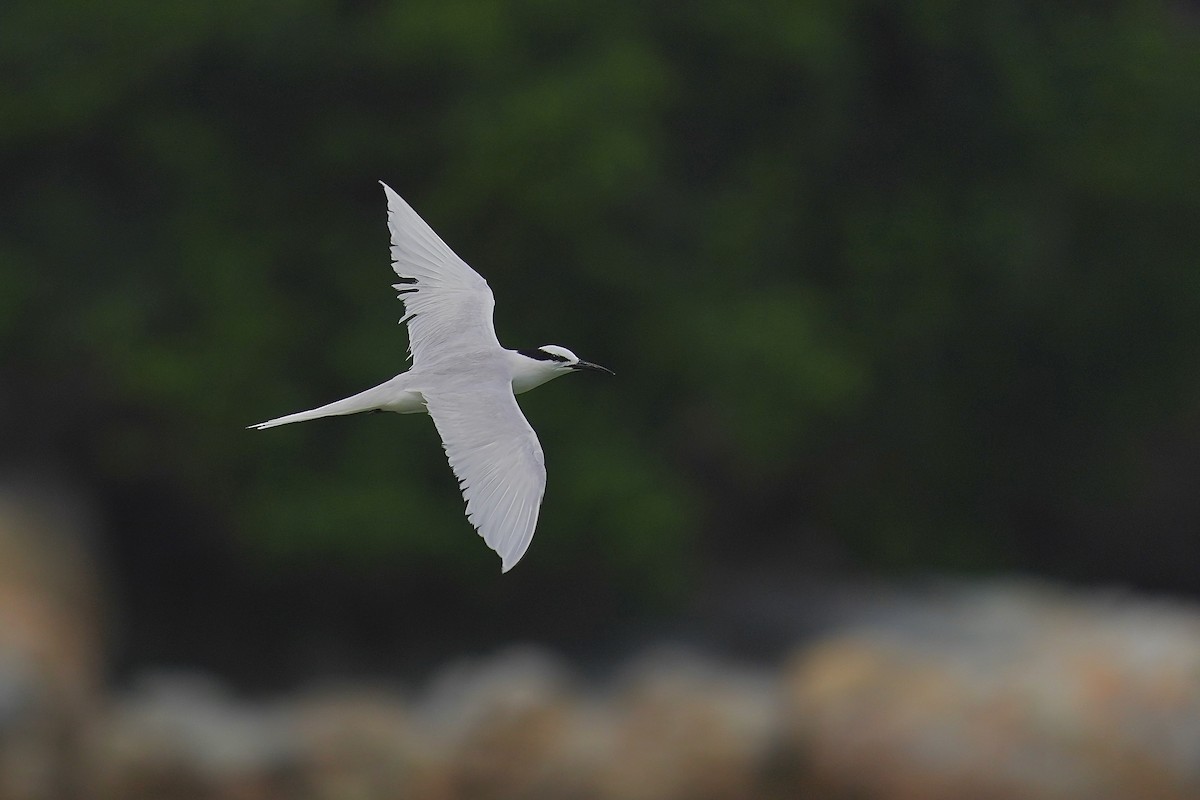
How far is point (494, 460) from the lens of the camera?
253 inches

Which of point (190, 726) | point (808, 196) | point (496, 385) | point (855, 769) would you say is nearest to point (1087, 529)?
point (808, 196)

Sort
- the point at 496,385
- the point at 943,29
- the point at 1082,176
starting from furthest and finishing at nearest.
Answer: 1. the point at 1082,176
2. the point at 943,29
3. the point at 496,385

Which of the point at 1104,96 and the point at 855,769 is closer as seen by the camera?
the point at 855,769

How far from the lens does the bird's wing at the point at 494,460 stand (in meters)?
6.00

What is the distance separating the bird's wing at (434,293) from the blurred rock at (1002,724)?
254 inches

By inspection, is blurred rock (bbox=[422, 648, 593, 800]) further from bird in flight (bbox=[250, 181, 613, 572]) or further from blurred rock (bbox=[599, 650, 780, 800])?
bird in flight (bbox=[250, 181, 613, 572])

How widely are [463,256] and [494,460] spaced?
22.4 feet

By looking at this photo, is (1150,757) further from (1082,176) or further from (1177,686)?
(1082,176)

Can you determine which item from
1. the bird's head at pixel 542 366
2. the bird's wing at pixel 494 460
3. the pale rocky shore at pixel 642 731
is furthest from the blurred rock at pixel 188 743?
the bird's wing at pixel 494 460

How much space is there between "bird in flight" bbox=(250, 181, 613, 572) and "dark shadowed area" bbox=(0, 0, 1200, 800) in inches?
197

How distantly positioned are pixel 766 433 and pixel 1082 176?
5269 millimetres

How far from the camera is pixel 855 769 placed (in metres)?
13.3

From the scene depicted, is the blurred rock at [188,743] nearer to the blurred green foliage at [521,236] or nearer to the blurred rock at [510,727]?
the blurred rock at [510,727]

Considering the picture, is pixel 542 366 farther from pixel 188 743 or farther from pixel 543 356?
pixel 188 743
